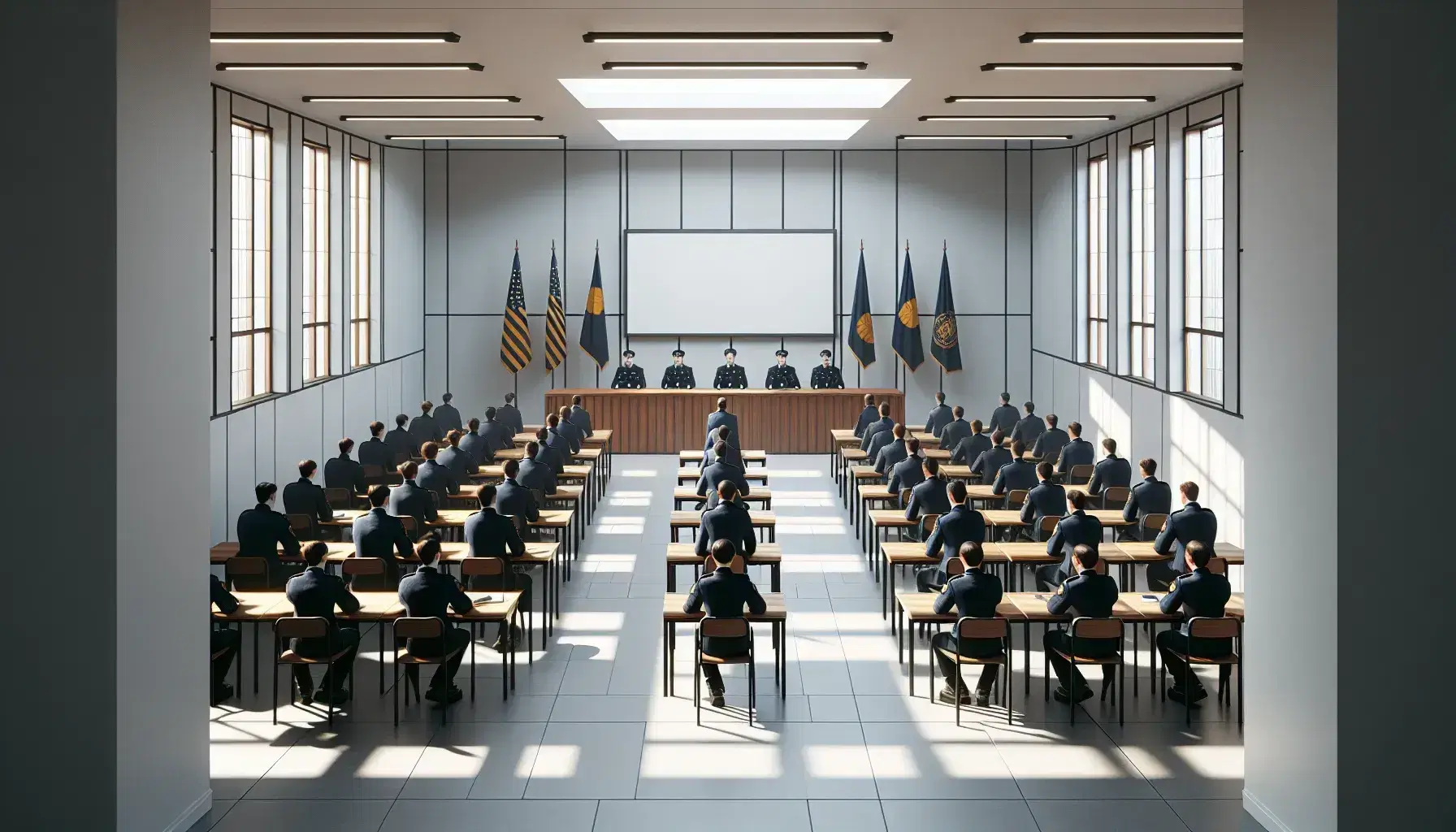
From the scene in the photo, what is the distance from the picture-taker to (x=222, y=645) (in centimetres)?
986

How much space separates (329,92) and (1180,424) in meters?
11.3

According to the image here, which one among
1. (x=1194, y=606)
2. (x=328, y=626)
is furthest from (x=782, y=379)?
(x=328, y=626)

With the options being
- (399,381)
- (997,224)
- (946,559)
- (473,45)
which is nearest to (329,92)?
(473,45)

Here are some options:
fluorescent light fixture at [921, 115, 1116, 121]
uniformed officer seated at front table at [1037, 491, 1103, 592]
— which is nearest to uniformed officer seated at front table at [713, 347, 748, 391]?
fluorescent light fixture at [921, 115, 1116, 121]

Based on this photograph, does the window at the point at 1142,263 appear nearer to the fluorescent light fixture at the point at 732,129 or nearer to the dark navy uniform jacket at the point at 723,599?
the fluorescent light fixture at the point at 732,129

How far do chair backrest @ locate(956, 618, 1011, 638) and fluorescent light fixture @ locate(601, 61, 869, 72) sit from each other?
6780 millimetres

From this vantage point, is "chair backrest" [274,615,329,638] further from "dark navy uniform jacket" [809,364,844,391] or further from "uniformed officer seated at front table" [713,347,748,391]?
"dark navy uniform jacket" [809,364,844,391]

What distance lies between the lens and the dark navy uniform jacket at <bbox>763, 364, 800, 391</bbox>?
2362 centimetres

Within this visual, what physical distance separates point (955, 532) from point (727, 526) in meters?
1.92

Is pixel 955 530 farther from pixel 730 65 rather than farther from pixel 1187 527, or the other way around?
pixel 730 65

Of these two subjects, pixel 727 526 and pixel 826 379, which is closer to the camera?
pixel 727 526

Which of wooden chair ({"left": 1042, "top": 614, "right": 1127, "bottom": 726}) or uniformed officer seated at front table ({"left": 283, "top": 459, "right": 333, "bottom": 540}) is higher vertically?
uniformed officer seated at front table ({"left": 283, "top": 459, "right": 333, "bottom": 540})

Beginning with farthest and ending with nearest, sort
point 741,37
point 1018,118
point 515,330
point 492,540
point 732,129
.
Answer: point 515,330 < point 732,129 < point 1018,118 < point 741,37 < point 492,540

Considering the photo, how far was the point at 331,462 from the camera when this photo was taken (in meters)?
15.2
